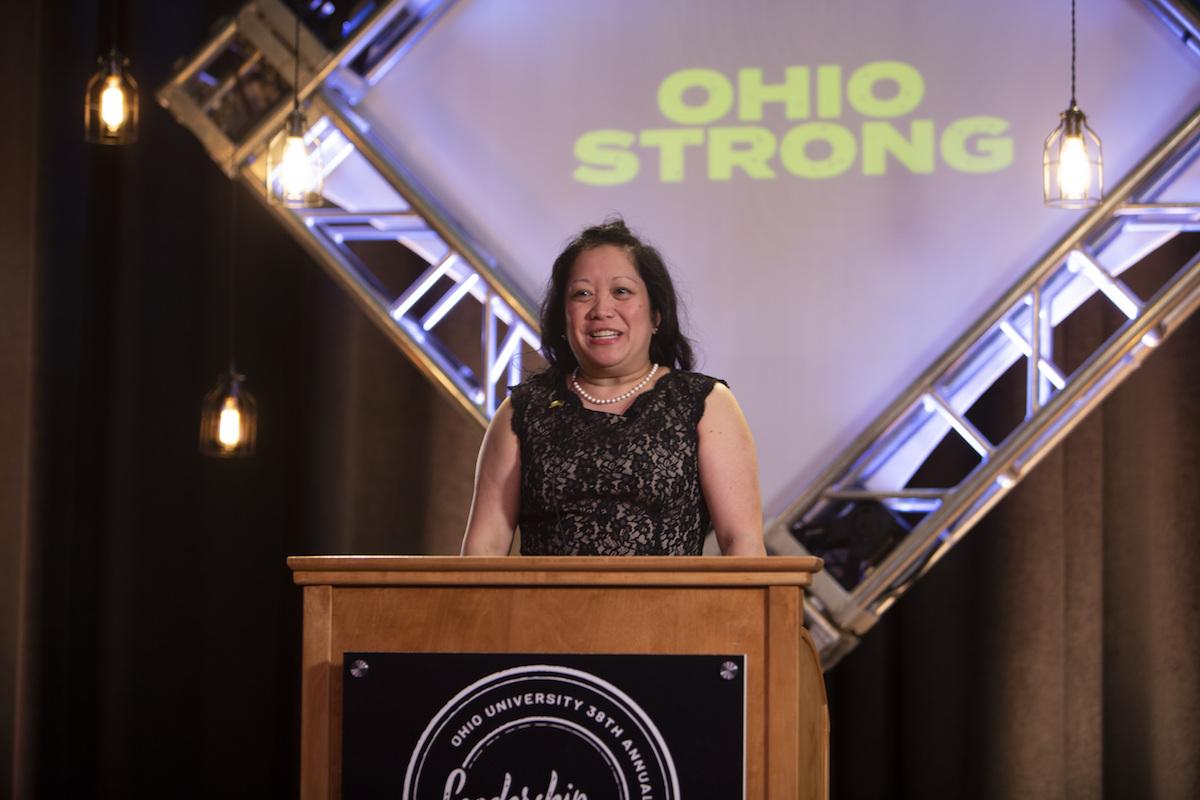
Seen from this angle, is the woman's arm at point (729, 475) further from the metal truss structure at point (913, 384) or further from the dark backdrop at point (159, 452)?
the dark backdrop at point (159, 452)

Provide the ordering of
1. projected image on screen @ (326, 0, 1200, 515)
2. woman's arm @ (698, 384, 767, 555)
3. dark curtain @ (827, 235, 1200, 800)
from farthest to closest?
1. dark curtain @ (827, 235, 1200, 800)
2. projected image on screen @ (326, 0, 1200, 515)
3. woman's arm @ (698, 384, 767, 555)

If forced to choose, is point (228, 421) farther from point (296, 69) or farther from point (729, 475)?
point (729, 475)

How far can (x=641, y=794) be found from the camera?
1.58 metres

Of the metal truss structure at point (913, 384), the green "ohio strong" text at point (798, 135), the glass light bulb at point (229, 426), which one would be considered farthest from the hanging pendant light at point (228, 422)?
the green "ohio strong" text at point (798, 135)

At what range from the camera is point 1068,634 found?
428 cm

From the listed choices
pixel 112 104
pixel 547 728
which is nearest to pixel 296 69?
pixel 112 104

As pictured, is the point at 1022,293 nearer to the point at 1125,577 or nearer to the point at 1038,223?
the point at 1038,223

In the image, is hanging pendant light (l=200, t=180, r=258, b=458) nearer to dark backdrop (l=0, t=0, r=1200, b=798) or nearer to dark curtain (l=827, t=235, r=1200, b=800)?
dark backdrop (l=0, t=0, r=1200, b=798)

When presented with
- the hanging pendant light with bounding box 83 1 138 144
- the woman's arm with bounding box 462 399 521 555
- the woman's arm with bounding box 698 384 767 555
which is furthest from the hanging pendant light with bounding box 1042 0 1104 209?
the hanging pendant light with bounding box 83 1 138 144

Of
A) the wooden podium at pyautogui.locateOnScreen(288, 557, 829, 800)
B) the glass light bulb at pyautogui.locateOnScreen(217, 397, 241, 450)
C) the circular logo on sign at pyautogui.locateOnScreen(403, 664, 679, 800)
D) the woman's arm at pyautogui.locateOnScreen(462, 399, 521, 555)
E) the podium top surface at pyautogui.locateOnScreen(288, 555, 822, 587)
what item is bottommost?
the circular logo on sign at pyautogui.locateOnScreen(403, 664, 679, 800)

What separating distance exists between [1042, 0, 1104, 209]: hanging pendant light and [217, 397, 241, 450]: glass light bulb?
2.31m

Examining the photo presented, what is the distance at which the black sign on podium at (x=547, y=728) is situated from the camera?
1.59 meters

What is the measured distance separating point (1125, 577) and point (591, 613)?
120 inches

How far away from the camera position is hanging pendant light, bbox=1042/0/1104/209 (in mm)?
3432
